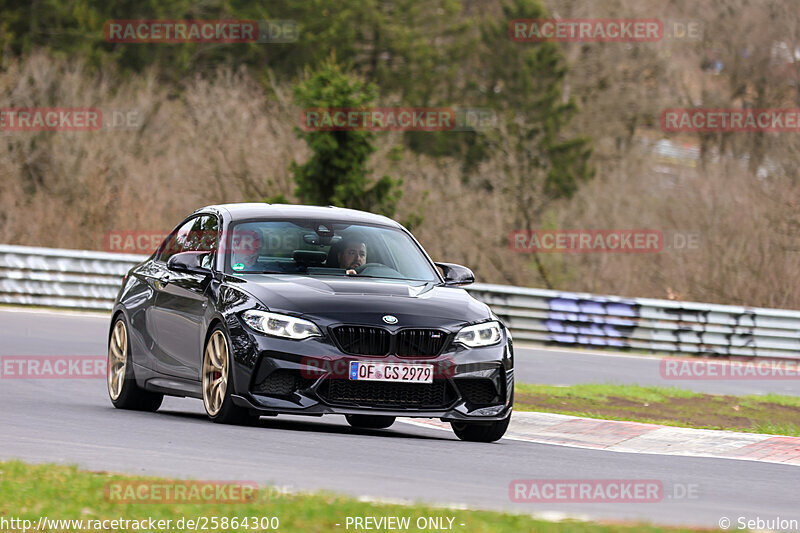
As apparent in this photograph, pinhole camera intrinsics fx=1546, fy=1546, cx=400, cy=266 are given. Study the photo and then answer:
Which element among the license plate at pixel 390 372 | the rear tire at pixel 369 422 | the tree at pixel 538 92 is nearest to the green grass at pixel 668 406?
the rear tire at pixel 369 422

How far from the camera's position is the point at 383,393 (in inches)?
413

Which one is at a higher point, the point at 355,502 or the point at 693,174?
the point at 355,502

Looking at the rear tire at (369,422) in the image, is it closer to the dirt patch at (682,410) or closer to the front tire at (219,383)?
the front tire at (219,383)

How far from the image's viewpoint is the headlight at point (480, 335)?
10727 mm

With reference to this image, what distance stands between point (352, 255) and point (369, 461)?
263 centimetres

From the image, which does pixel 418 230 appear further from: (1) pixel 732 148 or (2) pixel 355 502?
(2) pixel 355 502

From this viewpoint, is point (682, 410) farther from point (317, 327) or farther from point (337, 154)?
point (337, 154)

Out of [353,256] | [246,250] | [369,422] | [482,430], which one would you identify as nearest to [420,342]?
[482,430]

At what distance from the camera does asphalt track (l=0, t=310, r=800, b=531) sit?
8070 mm

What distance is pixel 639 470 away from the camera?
10.0 metres

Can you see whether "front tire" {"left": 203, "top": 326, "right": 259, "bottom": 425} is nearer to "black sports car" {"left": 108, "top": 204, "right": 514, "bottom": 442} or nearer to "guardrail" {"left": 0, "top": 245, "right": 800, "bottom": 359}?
"black sports car" {"left": 108, "top": 204, "right": 514, "bottom": 442}

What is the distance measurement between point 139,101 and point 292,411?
143 ft

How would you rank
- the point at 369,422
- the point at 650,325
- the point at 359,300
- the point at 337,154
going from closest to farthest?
the point at 359,300 → the point at 369,422 → the point at 650,325 → the point at 337,154

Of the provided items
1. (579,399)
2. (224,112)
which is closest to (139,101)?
(224,112)
